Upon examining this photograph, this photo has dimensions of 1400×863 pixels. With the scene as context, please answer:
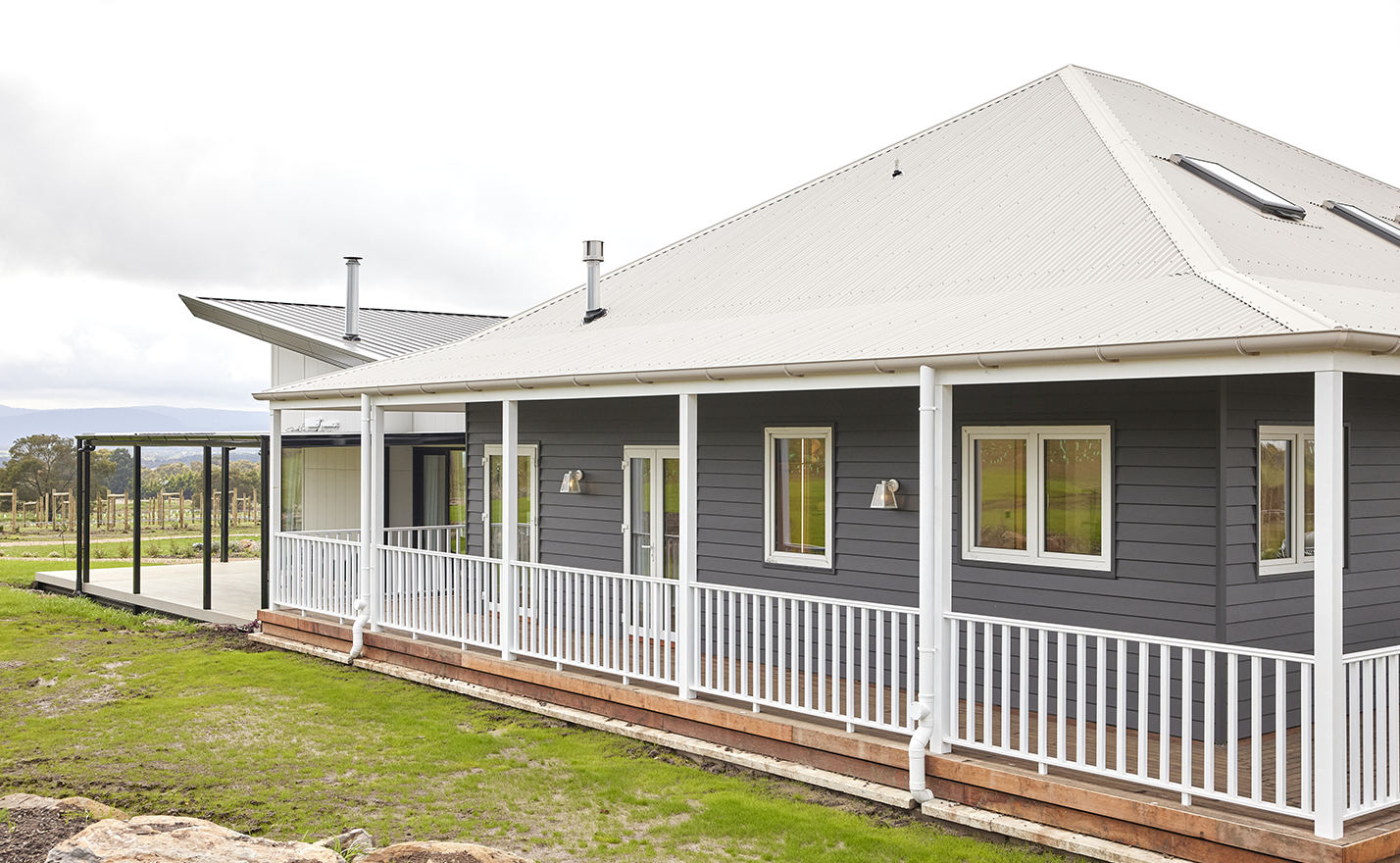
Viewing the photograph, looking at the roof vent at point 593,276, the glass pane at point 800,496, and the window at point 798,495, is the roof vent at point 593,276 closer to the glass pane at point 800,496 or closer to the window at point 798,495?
the window at point 798,495

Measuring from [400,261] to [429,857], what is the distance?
2584 inches

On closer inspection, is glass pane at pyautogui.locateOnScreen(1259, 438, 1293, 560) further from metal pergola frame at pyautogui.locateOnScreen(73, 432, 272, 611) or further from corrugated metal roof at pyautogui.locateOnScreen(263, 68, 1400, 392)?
metal pergola frame at pyautogui.locateOnScreen(73, 432, 272, 611)

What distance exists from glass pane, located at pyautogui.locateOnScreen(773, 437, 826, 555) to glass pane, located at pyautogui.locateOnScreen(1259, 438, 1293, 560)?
3.47 metres

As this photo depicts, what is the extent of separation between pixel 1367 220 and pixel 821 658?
6.96 metres

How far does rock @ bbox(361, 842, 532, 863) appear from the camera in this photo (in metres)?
5.05

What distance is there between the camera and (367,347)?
16844mm

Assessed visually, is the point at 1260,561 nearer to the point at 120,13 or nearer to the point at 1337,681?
the point at 1337,681

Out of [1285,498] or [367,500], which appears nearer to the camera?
[1285,498]

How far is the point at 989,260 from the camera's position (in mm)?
9273

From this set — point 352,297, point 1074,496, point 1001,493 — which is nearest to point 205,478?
point 352,297

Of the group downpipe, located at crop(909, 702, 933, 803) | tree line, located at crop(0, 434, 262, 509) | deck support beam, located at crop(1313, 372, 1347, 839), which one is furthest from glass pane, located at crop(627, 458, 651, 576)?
tree line, located at crop(0, 434, 262, 509)

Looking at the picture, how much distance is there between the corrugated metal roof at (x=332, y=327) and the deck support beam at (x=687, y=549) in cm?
900

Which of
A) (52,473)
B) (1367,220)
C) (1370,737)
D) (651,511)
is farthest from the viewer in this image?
(52,473)

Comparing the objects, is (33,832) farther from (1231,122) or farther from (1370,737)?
(1231,122)
